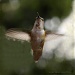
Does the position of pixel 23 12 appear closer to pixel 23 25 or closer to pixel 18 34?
pixel 23 25

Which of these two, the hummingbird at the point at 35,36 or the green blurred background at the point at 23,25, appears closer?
the hummingbird at the point at 35,36

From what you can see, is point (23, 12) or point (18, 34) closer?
point (18, 34)

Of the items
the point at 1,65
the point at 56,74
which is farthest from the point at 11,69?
the point at 56,74

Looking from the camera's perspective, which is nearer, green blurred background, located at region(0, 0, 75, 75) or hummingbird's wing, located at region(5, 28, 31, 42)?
hummingbird's wing, located at region(5, 28, 31, 42)

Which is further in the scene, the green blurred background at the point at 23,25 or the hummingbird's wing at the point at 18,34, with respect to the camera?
the green blurred background at the point at 23,25

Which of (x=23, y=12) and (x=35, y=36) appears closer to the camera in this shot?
(x=35, y=36)

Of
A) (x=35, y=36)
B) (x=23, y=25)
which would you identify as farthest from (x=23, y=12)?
(x=35, y=36)

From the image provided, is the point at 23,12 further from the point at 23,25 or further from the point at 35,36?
the point at 35,36

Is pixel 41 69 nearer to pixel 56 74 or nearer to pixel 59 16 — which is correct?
pixel 56 74

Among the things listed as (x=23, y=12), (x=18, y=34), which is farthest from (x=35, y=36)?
(x=23, y=12)
